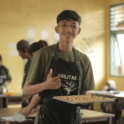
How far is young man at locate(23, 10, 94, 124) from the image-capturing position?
2.11 metres

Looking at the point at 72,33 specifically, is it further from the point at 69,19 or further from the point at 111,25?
the point at 111,25

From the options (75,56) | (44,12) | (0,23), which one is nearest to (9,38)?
(0,23)

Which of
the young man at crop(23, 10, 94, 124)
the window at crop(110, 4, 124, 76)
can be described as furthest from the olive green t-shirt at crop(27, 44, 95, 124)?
the window at crop(110, 4, 124, 76)

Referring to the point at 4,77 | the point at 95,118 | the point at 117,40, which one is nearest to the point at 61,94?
the point at 95,118

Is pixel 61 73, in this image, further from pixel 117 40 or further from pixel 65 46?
pixel 117 40

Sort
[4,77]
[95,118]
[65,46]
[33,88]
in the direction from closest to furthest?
[33,88]
[65,46]
[95,118]
[4,77]

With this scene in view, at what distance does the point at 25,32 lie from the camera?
811 cm

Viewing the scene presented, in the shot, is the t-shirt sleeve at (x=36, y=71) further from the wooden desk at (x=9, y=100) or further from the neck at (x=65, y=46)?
the wooden desk at (x=9, y=100)

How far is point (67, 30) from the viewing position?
2.13 metres

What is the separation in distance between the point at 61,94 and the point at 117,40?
727 cm

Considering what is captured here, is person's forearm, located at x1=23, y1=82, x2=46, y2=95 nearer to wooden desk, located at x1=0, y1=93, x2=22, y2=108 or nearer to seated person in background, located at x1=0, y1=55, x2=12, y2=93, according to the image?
wooden desk, located at x1=0, y1=93, x2=22, y2=108

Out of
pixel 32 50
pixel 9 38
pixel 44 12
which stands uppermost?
pixel 44 12

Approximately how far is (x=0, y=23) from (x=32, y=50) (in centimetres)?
429

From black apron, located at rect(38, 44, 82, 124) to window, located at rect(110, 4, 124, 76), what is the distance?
6880mm
